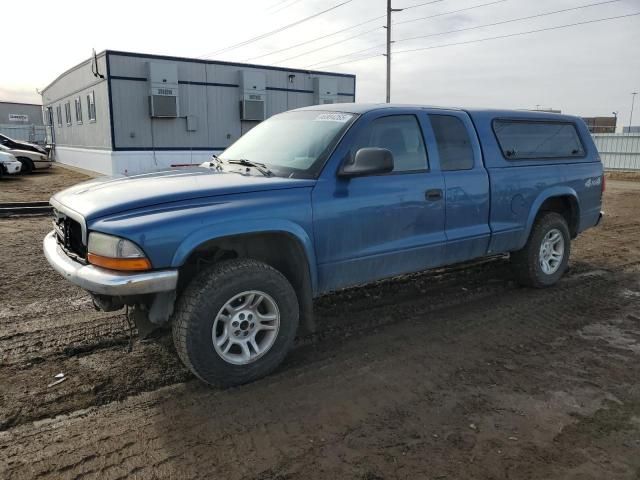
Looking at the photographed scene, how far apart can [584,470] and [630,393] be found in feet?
3.60

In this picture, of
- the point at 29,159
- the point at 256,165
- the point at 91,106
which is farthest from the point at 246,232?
the point at 29,159

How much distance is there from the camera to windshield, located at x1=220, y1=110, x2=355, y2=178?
155 inches

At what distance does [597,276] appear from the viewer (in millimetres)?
6266

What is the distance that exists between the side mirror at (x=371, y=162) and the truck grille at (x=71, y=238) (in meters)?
1.95

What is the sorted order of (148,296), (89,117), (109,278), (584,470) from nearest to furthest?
(584,470), (109,278), (148,296), (89,117)

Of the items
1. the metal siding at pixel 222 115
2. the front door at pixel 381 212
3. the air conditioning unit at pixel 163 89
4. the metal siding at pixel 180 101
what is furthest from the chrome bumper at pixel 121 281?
the metal siding at pixel 222 115

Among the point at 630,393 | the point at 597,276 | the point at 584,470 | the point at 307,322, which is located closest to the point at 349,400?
the point at 307,322

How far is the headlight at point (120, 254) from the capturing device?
9.91ft

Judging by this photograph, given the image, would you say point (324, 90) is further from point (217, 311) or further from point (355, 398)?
point (355, 398)

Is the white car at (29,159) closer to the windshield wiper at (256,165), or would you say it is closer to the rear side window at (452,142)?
the windshield wiper at (256,165)

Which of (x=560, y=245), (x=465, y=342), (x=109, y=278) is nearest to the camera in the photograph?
(x=109, y=278)

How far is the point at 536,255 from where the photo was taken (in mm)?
5539

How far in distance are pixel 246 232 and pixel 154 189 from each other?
0.71 meters

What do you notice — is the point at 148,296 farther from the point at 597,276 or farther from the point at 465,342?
the point at 597,276
